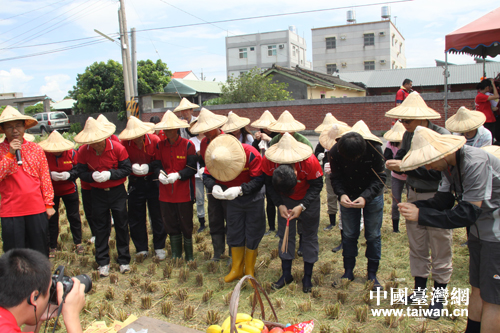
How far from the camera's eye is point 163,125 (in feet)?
16.0

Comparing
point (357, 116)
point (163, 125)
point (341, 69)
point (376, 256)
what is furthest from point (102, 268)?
point (341, 69)

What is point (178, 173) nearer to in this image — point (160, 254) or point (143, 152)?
point (143, 152)

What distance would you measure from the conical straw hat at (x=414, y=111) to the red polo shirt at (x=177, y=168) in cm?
267

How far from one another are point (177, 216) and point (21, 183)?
192cm

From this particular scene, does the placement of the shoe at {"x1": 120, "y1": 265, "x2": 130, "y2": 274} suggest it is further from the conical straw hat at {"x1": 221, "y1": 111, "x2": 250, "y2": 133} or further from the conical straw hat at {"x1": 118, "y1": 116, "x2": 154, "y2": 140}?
the conical straw hat at {"x1": 221, "y1": 111, "x2": 250, "y2": 133}

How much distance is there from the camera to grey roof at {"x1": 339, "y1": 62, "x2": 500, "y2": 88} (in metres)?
28.0

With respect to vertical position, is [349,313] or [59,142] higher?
[59,142]

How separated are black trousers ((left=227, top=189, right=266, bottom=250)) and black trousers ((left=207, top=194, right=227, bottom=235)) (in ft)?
2.19

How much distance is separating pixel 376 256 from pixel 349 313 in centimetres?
77

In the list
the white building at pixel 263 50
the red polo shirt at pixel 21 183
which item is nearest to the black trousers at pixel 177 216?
the red polo shirt at pixel 21 183

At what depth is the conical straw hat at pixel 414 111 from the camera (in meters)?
3.74

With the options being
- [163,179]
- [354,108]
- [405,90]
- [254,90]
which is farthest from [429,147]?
[254,90]

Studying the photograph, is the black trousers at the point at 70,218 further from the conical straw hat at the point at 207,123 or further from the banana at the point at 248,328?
the banana at the point at 248,328

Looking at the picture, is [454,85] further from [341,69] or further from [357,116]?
[341,69]
